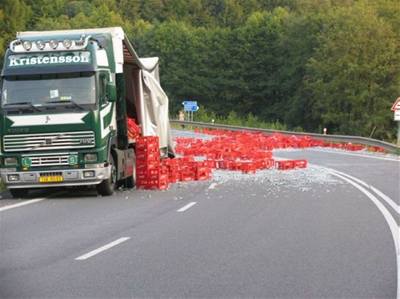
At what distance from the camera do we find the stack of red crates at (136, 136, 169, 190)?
18609mm

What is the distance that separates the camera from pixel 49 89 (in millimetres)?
16062

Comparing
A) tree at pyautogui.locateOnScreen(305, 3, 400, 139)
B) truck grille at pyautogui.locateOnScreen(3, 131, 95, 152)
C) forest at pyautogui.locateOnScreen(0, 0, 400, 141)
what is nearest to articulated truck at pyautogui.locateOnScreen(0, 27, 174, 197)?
truck grille at pyautogui.locateOnScreen(3, 131, 95, 152)

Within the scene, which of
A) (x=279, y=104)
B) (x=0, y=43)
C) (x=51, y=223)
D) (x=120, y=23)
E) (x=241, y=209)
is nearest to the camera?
(x=51, y=223)

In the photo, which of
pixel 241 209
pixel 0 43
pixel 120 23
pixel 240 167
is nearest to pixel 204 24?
pixel 120 23

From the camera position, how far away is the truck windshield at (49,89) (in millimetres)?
15969

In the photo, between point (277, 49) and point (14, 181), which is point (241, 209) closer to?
point (14, 181)

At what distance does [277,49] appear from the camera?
100625 millimetres

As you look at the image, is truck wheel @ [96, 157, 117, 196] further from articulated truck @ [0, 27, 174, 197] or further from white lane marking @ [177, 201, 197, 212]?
white lane marking @ [177, 201, 197, 212]

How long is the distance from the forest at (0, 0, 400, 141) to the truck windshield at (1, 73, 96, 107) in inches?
1953

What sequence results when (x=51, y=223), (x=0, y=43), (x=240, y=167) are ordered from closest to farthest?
(x=51, y=223)
(x=240, y=167)
(x=0, y=43)

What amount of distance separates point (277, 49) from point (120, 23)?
31.9 m

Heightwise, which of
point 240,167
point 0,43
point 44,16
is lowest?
point 240,167

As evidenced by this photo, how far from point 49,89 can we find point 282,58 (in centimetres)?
8419

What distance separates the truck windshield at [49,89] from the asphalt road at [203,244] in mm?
2171
